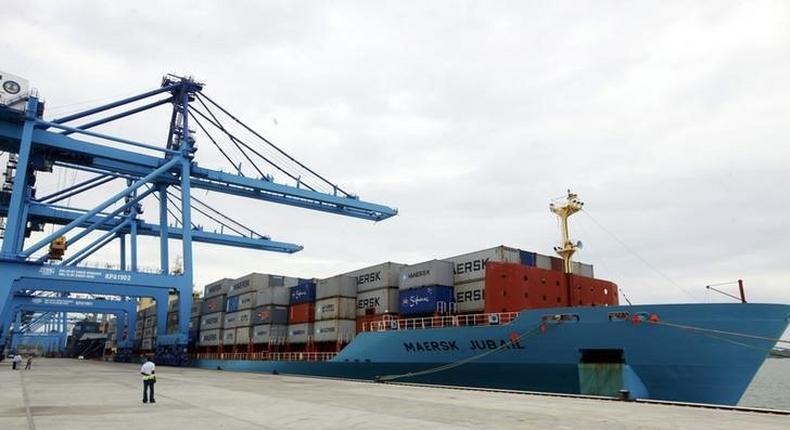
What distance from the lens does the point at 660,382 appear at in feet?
60.6

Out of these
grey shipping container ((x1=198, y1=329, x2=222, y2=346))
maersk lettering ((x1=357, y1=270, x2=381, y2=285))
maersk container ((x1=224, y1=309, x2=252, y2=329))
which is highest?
maersk lettering ((x1=357, y1=270, x2=381, y2=285))

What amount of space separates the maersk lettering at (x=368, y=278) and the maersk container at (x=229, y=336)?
54.9ft

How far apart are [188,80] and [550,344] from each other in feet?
116

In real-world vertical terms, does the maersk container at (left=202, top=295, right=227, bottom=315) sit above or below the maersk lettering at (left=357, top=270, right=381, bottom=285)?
below

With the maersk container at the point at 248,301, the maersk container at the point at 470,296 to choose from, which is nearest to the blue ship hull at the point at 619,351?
the maersk container at the point at 470,296

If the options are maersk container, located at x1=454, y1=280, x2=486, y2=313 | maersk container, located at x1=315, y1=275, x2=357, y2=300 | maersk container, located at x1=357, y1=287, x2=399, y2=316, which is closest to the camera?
maersk container, located at x1=454, y1=280, x2=486, y2=313

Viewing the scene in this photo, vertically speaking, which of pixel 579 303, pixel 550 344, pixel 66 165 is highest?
pixel 66 165

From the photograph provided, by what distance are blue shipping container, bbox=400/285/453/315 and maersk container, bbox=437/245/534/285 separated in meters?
1.02

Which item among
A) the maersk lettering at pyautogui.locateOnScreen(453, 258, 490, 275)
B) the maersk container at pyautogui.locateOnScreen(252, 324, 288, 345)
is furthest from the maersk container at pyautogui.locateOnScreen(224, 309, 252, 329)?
the maersk lettering at pyautogui.locateOnScreen(453, 258, 490, 275)

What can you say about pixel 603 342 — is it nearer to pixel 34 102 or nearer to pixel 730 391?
pixel 730 391

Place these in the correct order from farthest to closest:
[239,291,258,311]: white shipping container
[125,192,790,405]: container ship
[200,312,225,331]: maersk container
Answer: [200,312,225,331]: maersk container, [239,291,258,311]: white shipping container, [125,192,790,405]: container ship

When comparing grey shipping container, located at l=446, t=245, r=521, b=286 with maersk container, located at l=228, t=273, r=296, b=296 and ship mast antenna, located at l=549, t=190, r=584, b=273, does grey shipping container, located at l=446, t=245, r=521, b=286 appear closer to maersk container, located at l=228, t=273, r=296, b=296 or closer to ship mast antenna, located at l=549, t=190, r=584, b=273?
ship mast antenna, located at l=549, t=190, r=584, b=273

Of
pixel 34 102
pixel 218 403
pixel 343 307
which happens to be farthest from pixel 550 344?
pixel 34 102

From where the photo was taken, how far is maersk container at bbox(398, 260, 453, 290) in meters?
26.8
